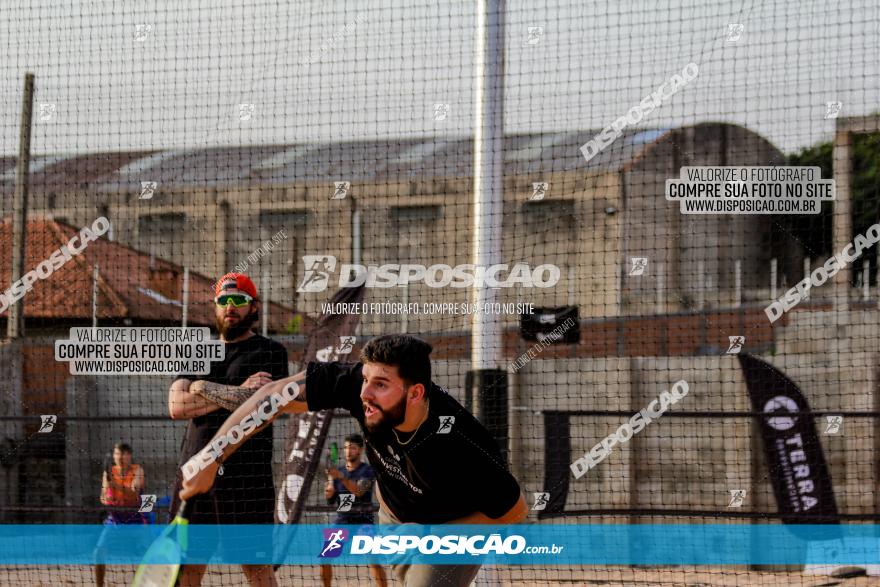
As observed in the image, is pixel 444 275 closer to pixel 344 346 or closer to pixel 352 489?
pixel 344 346

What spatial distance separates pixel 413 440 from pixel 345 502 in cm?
328

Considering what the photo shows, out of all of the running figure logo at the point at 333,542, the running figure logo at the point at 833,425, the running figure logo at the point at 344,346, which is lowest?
the running figure logo at the point at 333,542

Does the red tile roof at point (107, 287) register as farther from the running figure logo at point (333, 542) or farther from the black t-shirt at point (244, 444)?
the black t-shirt at point (244, 444)

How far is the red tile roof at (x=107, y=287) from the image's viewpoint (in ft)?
46.1

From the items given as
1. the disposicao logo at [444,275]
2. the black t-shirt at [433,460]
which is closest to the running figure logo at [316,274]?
the disposicao logo at [444,275]

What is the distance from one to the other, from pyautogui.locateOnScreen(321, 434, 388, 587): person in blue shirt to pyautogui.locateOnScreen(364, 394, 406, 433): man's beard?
10.4 ft

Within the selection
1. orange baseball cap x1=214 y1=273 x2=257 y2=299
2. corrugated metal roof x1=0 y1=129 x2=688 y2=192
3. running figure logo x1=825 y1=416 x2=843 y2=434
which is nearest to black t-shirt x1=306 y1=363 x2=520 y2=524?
orange baseball cap x1=214 y1=273 x2=257 y2=299

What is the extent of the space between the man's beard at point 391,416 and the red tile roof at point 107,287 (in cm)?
958

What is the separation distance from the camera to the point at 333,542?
7043mm

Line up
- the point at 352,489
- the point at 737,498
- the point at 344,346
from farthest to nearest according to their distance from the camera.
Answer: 1. the point at 737,498
2. the point at 352,489
3. the point at 344,346

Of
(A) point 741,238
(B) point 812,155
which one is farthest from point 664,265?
(B) point 812,155

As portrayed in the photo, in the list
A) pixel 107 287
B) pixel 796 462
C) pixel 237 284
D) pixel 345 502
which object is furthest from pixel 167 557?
pixel 107 287

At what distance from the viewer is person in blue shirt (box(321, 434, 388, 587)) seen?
7375 millimetres

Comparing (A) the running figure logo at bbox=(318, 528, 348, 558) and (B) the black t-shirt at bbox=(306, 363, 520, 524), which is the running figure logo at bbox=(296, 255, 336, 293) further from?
(B) the black t-shirt at bbox=(306, 363, 520, 524)
